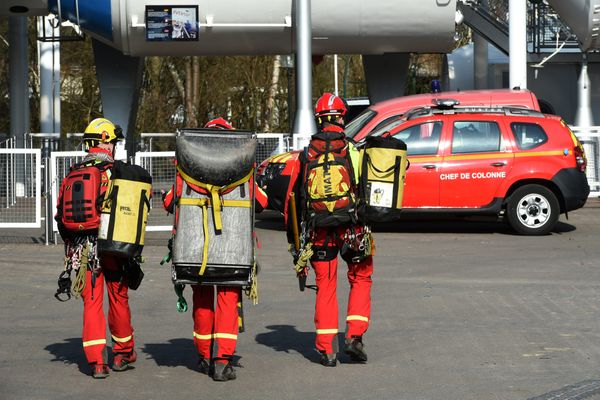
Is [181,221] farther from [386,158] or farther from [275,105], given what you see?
[275,105]

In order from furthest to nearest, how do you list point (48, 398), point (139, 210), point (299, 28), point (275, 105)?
1. point (275, 105)
2. point (299, 28)
3. point (139, 210)
4. point (48, 398)

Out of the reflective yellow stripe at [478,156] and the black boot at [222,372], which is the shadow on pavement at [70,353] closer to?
the black boot at [222,372]

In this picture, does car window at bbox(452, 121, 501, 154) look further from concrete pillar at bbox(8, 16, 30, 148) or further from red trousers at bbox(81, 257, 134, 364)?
concrete pillar at bbox(8, 16, 30, 148)

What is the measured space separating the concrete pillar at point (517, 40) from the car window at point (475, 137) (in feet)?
19.2

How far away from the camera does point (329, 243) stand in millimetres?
9406

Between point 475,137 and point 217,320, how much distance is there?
10.0 meters

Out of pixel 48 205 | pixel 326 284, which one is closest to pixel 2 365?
pixel 326 284

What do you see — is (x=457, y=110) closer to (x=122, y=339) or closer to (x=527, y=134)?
(x=527, y=134)

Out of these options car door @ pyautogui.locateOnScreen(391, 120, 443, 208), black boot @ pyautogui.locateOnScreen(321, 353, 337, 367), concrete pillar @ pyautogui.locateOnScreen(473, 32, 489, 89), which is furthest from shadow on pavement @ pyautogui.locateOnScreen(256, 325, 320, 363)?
concrete pillar @ pyautogui.locateOnScreen(473, 32, 489, 89)

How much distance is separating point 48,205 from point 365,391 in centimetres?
976

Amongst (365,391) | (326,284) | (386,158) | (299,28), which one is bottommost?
(365,391)

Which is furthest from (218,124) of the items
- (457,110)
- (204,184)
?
(457,110)

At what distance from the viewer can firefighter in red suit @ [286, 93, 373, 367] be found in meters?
9.25

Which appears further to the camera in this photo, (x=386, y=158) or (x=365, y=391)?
(x=386, y=158)
